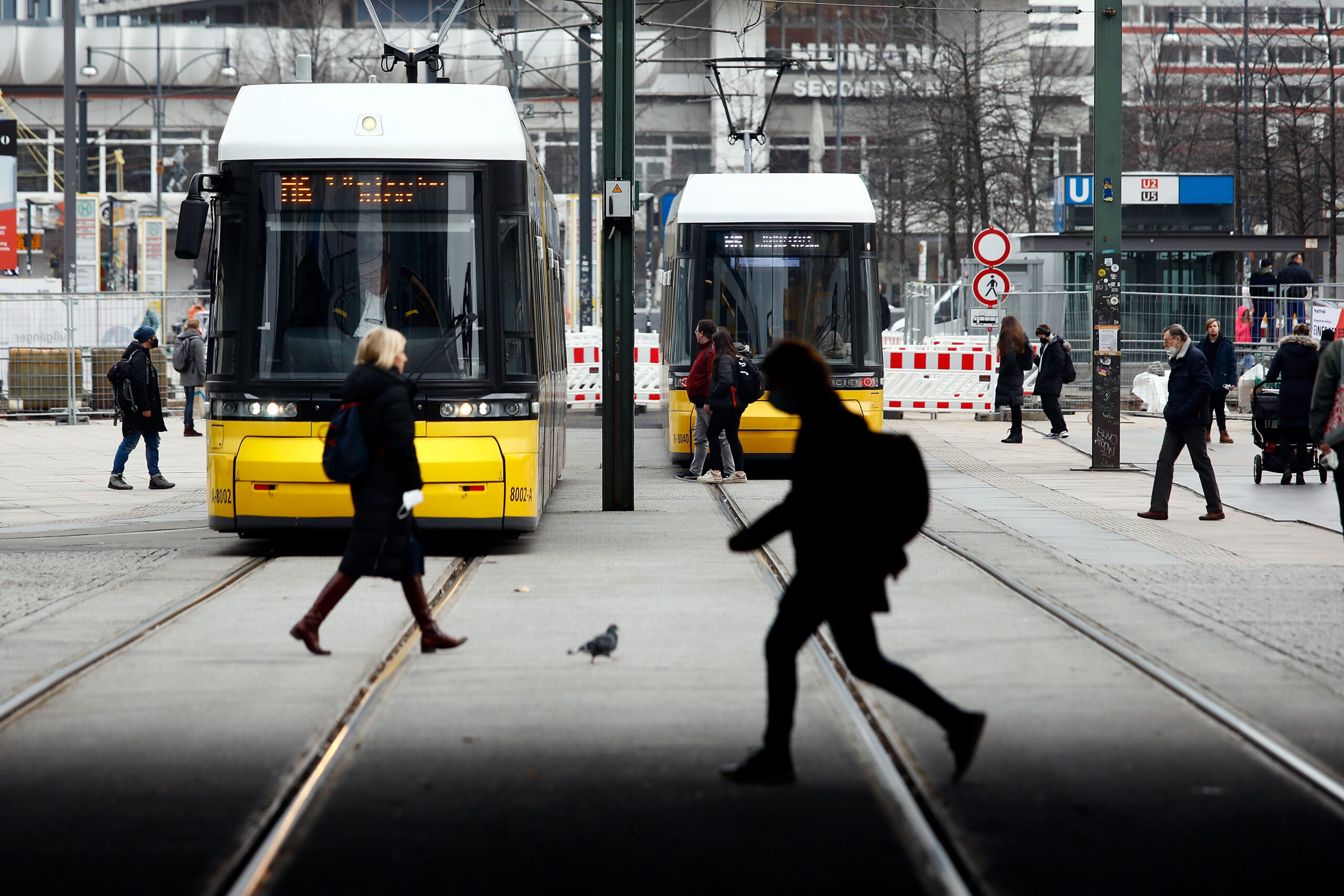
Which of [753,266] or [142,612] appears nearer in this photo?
[142,612]

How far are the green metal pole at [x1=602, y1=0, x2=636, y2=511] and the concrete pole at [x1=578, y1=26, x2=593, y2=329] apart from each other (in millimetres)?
13506

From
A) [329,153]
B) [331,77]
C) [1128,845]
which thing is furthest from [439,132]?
[331,77]

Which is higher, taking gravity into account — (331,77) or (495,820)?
(331,77)

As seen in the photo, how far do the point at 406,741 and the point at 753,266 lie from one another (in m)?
12.3

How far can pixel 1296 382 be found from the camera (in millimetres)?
16531

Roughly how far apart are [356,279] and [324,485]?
140 centimetres

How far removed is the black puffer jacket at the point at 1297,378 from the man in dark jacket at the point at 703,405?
5.40 metres

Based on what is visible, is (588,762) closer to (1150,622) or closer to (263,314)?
(1150,622)

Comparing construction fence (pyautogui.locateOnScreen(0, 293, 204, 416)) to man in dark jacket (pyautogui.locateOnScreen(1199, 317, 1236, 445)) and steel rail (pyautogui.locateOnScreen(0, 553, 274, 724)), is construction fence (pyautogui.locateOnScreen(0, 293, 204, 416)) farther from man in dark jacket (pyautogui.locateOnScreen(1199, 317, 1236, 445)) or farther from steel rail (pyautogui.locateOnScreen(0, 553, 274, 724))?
steel rail (pyautogui.locateOnScreen(0, 553, 274, 724))

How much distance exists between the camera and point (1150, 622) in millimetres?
8977

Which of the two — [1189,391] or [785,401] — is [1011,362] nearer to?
[1189,391]

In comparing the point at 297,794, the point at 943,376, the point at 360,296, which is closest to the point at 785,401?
the point at 297,794

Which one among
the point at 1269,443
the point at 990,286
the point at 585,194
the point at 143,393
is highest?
the point at 585,194

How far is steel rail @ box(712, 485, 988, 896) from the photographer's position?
4.58m
